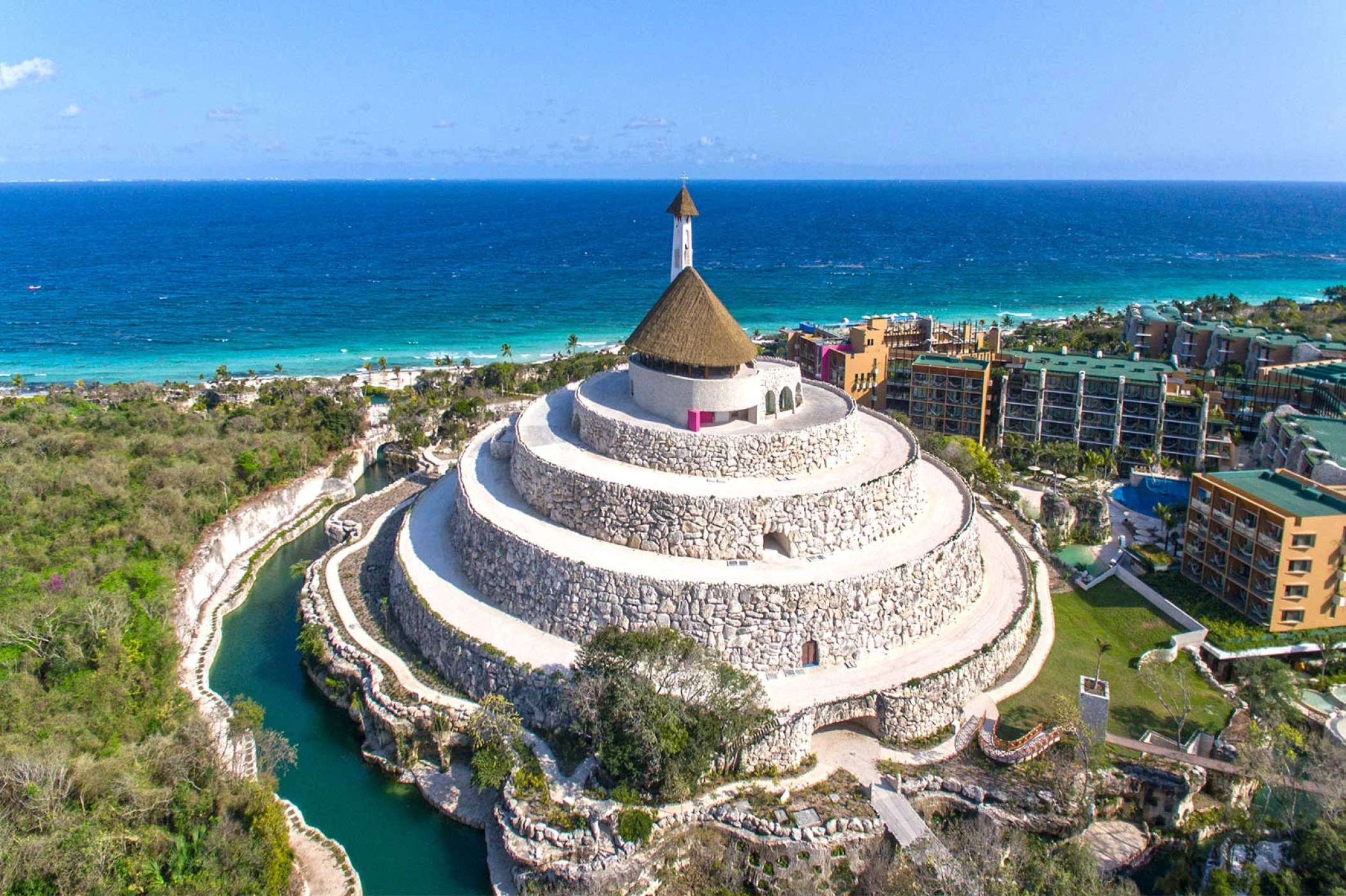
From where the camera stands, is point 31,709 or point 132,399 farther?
point 132,399

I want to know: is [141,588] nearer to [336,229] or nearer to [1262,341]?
[1262,341]

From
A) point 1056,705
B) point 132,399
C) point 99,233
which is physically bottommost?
point 1056,705

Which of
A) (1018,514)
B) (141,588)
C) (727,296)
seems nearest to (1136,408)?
(1018,514)

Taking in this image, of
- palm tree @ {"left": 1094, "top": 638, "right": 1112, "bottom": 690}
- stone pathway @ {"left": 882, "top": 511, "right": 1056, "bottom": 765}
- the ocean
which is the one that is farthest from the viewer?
the ocean

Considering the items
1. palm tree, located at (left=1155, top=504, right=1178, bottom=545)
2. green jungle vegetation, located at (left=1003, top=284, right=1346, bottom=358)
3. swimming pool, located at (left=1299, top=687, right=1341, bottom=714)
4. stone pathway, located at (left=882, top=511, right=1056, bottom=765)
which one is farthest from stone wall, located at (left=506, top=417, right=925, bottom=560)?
green jungle vegetation, located at (left=1003, top=284, right=1346, bottom=358)

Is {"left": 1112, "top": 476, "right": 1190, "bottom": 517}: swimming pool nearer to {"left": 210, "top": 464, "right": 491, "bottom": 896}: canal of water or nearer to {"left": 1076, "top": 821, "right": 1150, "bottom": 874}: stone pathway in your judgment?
{"left": 1076, "top": 821, "right": 1150, "bottom": 874}: stone pathway

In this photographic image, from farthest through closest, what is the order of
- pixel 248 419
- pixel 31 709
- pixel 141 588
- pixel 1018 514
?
1. pixel 248 419
2. pixel 1018 514
3. pixel 141 588
4. pixel 31 709

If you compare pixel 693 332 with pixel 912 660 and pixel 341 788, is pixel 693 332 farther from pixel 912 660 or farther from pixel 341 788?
pixel 341 788

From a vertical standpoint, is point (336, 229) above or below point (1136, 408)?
above
